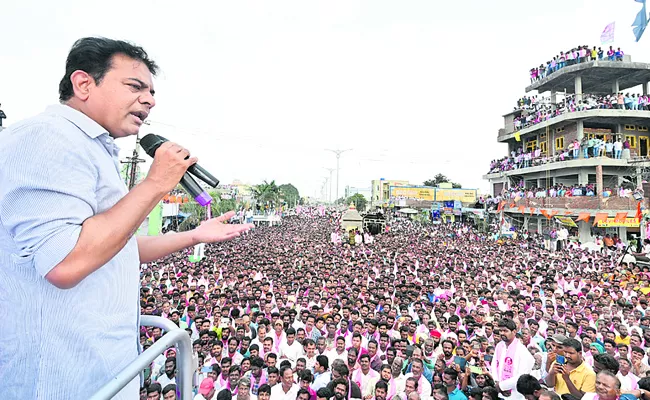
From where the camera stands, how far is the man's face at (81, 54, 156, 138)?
110 cm

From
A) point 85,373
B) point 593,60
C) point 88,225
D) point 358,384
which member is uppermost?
point 593,60

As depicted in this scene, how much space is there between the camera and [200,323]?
6.72m

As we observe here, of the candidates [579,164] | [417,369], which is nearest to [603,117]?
[579,164]

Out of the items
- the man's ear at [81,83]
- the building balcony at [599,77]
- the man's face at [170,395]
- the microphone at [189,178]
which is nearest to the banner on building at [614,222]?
the building balcony at [599,77]

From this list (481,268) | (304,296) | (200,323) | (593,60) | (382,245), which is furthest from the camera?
(593,60)

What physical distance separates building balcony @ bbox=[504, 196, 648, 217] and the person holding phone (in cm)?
1976

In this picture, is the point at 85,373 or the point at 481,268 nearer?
the point at 85,373

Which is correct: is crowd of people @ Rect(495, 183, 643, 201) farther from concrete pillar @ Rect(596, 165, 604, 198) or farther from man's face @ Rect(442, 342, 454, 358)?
man's face @ Rect(442, 342, 454, 358)

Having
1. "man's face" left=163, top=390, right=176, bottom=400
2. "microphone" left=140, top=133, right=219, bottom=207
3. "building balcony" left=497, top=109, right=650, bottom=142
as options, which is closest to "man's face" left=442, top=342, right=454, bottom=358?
"man's face" left=163, top=390, right=176, bottom=400

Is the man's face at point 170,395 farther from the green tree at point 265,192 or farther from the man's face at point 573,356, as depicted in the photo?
the green tree at point 265,192

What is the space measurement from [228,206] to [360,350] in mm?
33769

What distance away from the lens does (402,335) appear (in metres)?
6.12

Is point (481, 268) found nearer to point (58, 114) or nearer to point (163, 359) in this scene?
point (163, 359)

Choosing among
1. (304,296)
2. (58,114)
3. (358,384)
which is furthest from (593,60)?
(58,114)
